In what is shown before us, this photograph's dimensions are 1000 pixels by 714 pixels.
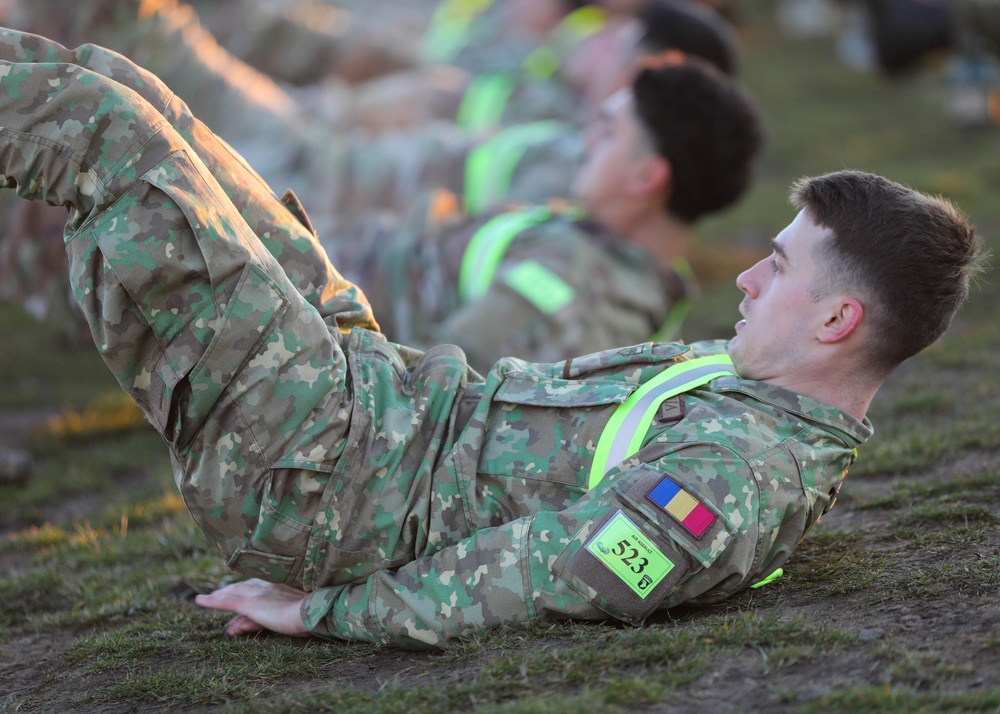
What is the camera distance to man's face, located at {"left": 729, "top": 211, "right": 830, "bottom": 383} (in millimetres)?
2887

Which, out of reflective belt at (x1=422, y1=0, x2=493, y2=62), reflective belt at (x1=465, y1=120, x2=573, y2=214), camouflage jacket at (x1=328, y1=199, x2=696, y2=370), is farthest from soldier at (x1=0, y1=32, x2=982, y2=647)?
reflective belt at (x1=422, y1=0, x2=493, y2=62)

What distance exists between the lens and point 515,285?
4805 millimetres

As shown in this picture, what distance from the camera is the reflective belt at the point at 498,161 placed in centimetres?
620

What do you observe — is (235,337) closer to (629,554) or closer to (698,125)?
(629,554)

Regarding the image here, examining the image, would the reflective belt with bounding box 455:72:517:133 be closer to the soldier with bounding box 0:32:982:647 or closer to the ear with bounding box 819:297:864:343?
the soldier with bounding box 0:32:982:647

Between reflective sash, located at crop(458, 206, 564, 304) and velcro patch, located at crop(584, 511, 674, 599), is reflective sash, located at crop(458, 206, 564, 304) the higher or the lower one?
the higher one

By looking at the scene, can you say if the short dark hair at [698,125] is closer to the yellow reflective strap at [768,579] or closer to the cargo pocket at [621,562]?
the yellow reflective strap at [768,579]

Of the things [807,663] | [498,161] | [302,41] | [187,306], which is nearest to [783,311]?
[807,663]

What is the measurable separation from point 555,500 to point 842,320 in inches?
34.8

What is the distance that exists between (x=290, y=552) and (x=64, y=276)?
280 cm

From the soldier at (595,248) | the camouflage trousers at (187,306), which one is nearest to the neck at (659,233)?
the soldier at (595,248)

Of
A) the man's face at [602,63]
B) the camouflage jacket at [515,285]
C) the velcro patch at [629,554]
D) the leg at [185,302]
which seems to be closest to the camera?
the velcro patch at [629,554]

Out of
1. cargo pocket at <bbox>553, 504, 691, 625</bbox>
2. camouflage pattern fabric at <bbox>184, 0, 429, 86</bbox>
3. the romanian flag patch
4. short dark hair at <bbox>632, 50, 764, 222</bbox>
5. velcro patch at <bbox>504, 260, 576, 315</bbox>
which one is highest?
camouflage pattern fabric at <bbox>184, 0, 429, 86</bbox>

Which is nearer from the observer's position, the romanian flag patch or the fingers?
the romanian flag patch
